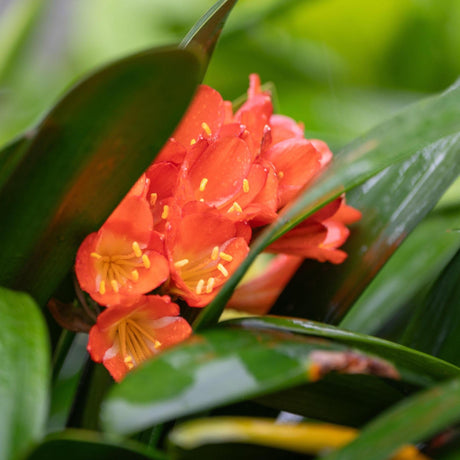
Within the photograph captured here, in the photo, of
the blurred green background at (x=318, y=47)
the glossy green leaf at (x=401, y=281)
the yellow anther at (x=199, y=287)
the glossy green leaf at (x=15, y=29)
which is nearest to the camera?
the yellow anther at (x=199, y=287)

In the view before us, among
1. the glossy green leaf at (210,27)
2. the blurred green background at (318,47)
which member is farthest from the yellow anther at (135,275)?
the blurred green background at (318,47)

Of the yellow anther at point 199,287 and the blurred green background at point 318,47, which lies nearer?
the yellow anther at point 199,287

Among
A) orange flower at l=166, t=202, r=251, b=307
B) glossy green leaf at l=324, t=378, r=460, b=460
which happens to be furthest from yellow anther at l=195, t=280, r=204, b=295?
glossy green leaf at l=324, t=378, r=460, b=460

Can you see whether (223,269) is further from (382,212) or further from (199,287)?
(382,212)

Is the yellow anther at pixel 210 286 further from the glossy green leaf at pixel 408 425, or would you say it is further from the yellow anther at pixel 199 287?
the glossy green leaf at pixel 408 425

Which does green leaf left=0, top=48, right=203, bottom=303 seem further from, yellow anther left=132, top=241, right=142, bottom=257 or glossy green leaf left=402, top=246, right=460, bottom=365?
glossy green leaf left=402, top=246, right=460, bottom=365

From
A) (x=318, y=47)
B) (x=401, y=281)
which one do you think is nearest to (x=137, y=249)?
(x=401, y=281)
